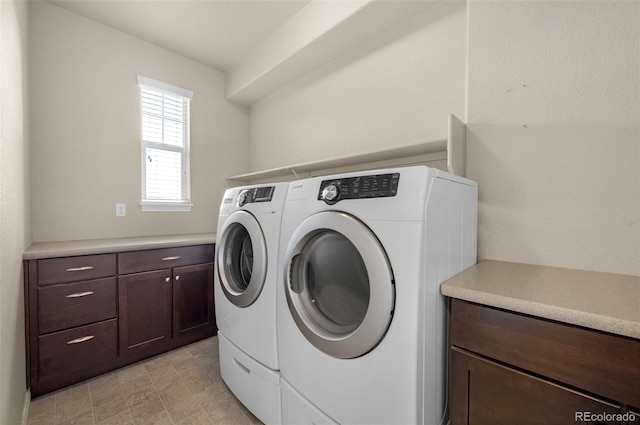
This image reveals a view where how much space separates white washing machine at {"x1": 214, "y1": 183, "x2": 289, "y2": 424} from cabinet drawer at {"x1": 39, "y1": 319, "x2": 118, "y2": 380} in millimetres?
802

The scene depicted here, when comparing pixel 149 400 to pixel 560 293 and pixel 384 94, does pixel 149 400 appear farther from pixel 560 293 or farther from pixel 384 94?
pixel 384 94

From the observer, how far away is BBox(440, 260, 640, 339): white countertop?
0.65 meters

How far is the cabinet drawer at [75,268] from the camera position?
1.61 metres

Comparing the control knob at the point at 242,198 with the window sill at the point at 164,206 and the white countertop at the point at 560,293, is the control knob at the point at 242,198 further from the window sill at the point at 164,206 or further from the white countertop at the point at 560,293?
the window sill at the point at 164,206

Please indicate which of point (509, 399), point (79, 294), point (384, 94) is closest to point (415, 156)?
point (384, 94)

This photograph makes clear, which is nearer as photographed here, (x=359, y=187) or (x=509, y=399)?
(x=509, y=399)

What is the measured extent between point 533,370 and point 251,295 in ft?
3.72

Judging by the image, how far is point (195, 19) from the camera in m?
2.23

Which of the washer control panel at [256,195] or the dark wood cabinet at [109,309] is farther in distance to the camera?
the dark wood cabinet at [109,309]

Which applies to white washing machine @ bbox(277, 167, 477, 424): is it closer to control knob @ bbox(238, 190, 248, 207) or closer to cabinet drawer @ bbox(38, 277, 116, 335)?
control knob @ bbox(238, 190, 248, 207)

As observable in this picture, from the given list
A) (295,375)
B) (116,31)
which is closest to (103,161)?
(116,31)

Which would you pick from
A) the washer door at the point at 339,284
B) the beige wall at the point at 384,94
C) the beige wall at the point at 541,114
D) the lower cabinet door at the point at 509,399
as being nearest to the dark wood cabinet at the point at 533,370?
the lower cabinet door at the point at 509,399

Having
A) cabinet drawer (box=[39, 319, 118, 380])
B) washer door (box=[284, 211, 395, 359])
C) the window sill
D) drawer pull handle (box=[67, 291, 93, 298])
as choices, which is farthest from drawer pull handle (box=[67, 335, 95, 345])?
washer door (box=[284, 211, 395, 359])

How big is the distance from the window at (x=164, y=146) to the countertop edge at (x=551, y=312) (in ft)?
8.78
